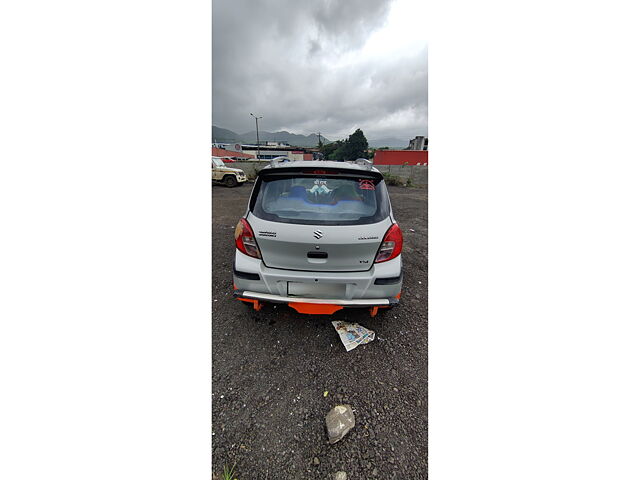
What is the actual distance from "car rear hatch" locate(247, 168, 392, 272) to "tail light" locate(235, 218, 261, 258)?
47 millimetres

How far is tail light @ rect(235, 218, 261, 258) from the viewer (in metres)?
1.85

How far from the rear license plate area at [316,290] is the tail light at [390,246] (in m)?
0.41

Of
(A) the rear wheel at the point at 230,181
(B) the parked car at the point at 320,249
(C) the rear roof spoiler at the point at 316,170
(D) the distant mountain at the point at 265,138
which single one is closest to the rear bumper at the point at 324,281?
(B) the parked car at the point at 320,249

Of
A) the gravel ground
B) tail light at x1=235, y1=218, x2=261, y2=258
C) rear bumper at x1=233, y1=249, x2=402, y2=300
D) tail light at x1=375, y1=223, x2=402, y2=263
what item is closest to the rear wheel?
the gravel ground

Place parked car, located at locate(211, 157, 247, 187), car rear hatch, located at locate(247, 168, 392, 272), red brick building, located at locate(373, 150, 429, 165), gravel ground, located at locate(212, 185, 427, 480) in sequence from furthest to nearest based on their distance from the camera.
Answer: red brick building, located at locate(373, 150, 429, 165) → parked car, located at locate(211, 157, 247, 187) → car rear hatch, located at locate(247, 168, 392, 272) → gravel ground, located at locate(212, 185, 427, 480)

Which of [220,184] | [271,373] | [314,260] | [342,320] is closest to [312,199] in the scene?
[314,260]

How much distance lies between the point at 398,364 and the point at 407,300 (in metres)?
0.89

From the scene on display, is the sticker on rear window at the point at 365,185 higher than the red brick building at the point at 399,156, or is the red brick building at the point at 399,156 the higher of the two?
the red brick building at the point at 399,156

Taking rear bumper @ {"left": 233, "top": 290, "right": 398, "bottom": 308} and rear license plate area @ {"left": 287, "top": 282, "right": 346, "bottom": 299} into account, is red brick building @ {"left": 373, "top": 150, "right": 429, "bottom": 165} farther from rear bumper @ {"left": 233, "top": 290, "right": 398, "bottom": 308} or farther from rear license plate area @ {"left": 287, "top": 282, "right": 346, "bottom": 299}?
rear license plate area @ {"left": 287, "top": 282, "right": 346, "bottom": 299}

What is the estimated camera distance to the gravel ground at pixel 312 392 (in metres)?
1.27

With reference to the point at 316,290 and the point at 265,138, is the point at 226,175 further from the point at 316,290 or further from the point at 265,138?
the point at 265,138

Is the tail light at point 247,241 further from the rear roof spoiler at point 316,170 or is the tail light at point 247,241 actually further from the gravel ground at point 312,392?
the gravel ground at point 312,392

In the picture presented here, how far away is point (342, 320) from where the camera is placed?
2.17 meters

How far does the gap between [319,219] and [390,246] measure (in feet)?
2.15
